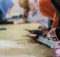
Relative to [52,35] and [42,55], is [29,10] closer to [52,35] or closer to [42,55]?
[52,35]

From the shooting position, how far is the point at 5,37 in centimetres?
284

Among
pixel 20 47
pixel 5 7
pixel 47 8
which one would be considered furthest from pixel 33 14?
pixel 20 47

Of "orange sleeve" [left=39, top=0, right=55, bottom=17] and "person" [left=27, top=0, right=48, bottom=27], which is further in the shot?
"person" [left=27, top=0, right=48, bottom=27]

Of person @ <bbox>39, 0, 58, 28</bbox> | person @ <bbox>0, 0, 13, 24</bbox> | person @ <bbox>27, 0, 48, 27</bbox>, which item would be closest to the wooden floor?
person @ <bbox>39, 0, 58, 28</bbox>

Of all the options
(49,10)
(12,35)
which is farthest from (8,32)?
(49,10)

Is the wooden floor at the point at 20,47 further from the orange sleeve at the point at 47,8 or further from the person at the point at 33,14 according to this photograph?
the person at the point at 33,14

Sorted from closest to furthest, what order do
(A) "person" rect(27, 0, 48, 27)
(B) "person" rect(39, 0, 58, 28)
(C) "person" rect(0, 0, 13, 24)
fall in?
(B) "person" rect(39, 0, 58, 28) < (A) "person" rect(27, 0, 48, 27) < (C) "person" rect(0, 0, 13, 24)

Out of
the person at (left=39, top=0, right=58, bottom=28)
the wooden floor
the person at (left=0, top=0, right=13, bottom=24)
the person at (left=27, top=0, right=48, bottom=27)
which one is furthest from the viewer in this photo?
the person at (left=0, top=0, right=13, bottom=24)

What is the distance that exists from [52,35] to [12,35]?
73 cm

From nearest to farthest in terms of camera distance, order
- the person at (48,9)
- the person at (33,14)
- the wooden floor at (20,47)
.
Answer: the wooden floor at (20,47)
the person at (48,9)
the person at (33,14)

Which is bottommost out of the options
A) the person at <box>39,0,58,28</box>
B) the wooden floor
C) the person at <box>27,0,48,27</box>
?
the wooden floor

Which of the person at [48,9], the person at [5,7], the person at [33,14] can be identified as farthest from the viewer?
the person at [5,7]

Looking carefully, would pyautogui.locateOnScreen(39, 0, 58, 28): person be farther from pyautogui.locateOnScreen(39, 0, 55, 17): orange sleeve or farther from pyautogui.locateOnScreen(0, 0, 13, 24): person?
pyautogui.locateOnScreen(0, 0, 13, 24): person

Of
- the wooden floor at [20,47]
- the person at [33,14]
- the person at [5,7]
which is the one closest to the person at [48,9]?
the wooden floor at [20,47]
